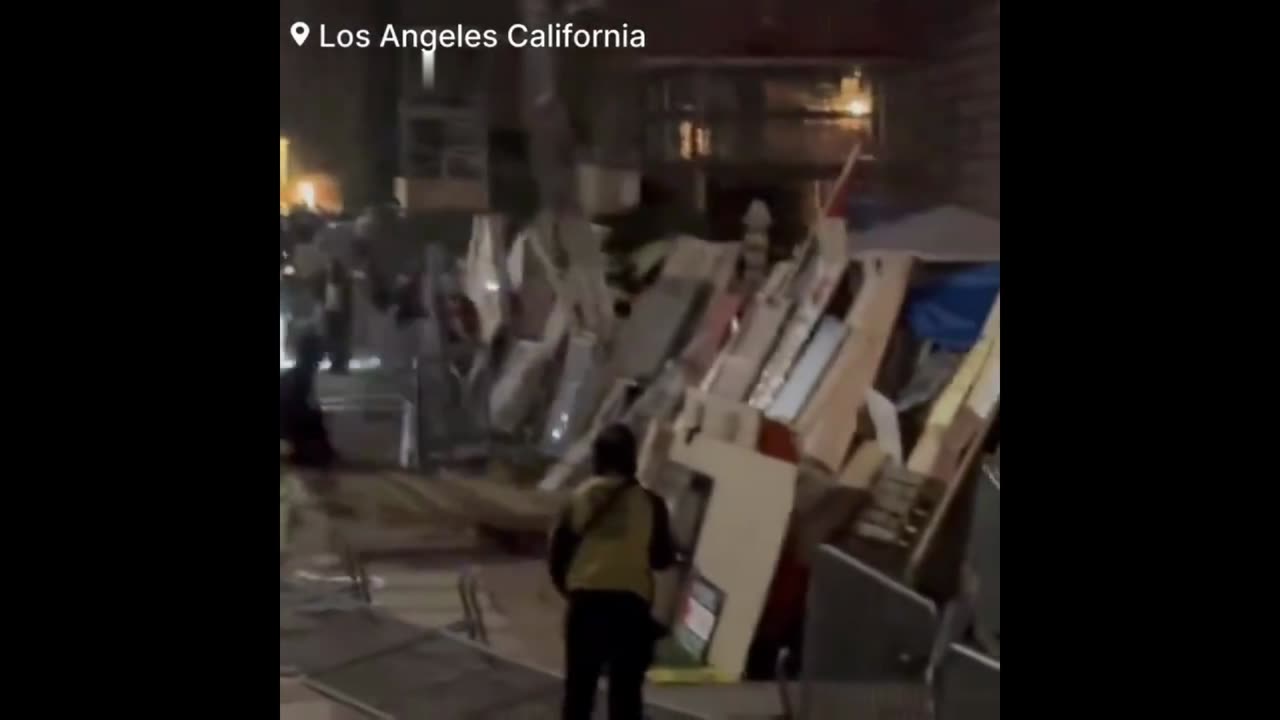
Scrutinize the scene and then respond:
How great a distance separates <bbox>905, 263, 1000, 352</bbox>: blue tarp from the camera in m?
1.31

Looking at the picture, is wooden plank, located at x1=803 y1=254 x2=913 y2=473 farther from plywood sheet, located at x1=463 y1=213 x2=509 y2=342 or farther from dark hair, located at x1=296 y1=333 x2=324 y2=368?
dark hair, located at x1=296 y1=333 x2=324 y2=368

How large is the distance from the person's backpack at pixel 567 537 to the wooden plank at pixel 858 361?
0.15 m

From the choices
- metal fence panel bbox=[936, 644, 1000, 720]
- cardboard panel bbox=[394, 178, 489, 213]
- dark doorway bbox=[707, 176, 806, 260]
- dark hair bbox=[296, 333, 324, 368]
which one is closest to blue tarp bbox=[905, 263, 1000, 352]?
dark doorway bbox=[707, 176, 806, 260]

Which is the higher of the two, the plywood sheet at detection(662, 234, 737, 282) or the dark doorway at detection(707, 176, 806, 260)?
the dark doorway at detection(707, 176, 806, 260)

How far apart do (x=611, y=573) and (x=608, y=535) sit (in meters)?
0.03

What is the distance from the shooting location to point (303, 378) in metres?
1.28

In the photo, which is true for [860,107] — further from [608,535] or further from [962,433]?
[608,535]

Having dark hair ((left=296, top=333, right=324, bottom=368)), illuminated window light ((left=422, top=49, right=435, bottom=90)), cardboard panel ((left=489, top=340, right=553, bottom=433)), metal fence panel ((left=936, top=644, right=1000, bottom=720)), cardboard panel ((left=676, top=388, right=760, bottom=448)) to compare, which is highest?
illuminated window light ((left=422, top=49, right=435, bottom=90))

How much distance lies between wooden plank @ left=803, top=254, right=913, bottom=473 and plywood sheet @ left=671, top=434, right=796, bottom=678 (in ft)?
0.11

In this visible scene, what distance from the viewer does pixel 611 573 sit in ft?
4.27
